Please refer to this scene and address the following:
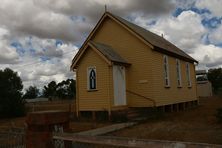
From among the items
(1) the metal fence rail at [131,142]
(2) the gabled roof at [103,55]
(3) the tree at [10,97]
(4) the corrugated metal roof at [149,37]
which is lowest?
(1) the metal fence rail at [131,142]

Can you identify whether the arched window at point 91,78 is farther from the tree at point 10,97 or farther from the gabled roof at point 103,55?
the tree at point 10,97

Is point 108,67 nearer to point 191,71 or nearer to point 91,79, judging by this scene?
point 91,79

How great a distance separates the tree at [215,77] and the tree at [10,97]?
5410cm

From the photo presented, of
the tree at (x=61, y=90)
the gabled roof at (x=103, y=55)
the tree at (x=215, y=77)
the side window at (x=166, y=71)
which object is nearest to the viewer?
the gabled roof at (x=103, y=55)

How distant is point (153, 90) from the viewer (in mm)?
18312

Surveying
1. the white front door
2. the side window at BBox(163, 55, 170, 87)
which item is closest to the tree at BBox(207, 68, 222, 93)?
the side window at BBox(163, 55, 170, 87)

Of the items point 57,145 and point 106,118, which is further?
point 106,118

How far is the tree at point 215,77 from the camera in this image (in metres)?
70.9

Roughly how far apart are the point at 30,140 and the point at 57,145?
425mm

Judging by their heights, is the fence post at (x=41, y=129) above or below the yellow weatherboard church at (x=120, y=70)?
below

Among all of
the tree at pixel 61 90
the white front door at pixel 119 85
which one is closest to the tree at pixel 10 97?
the white front door at pixel 119 85

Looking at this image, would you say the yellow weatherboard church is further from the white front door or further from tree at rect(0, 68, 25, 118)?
tree at rect(0, 68, 25, 118)

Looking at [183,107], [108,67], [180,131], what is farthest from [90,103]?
[183,107]

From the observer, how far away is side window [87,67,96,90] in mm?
18172
